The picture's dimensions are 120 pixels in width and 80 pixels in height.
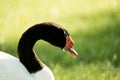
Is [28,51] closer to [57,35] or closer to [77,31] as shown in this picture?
[57,35]

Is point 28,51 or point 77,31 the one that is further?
point 77,31

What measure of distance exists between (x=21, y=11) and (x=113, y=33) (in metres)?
1.86

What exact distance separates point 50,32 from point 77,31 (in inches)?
150

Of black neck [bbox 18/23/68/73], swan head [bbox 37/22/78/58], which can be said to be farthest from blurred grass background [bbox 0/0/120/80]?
black neck [bbox 18/23/68/73]

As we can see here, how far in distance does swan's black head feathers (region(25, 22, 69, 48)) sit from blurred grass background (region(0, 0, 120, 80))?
4.08 ft

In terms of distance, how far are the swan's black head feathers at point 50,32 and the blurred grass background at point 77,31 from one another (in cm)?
124

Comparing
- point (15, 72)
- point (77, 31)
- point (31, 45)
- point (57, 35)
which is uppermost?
point (57, 35)

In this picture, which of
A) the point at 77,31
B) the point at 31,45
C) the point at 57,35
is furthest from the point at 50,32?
the point at 77,31

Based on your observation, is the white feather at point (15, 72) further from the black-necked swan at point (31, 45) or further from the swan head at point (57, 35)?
the swan head at point (57, 35)

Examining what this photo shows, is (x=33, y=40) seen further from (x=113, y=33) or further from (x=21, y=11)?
(x=21, y=11)

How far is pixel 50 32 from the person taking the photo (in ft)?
20.4

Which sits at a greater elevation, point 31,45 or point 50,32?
point 50,32

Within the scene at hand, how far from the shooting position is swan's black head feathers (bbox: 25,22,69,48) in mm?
6180

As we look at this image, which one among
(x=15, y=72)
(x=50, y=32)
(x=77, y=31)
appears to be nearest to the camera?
(x=15, y=72)
